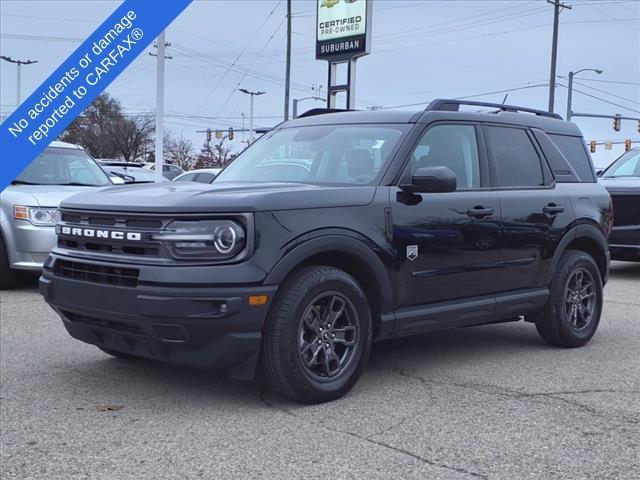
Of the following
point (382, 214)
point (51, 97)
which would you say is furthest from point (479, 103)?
point (51, 97)

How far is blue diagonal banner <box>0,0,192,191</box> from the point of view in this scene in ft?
6.22

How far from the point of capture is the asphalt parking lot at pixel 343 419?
3590 millimetres

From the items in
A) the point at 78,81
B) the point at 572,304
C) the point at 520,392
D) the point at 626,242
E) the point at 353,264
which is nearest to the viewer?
the point at 78,81

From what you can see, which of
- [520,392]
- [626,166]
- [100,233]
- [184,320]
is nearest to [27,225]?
[100,233]

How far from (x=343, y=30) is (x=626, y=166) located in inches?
523

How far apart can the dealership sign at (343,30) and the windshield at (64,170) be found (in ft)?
46.0

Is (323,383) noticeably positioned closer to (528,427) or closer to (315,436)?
(315,436)

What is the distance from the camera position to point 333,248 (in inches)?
178

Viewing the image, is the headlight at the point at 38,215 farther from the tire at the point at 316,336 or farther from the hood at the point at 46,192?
the tire at the point at 316,336

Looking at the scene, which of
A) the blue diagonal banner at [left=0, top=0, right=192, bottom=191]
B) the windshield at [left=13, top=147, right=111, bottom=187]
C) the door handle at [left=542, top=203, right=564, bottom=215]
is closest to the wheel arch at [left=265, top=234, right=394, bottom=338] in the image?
the door handle at [left=542, top=203, right=564, bottom=215]

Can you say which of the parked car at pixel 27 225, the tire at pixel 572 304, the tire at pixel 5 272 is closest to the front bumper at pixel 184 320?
the tire at pixel 572 304

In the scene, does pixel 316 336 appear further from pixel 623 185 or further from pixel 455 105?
pixel 623 185

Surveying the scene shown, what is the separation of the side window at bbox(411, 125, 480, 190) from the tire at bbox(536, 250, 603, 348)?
49.1 inches

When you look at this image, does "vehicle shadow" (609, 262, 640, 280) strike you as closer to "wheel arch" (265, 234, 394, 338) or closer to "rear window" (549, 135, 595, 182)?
"rear window" (549, 135, 595, 182)
